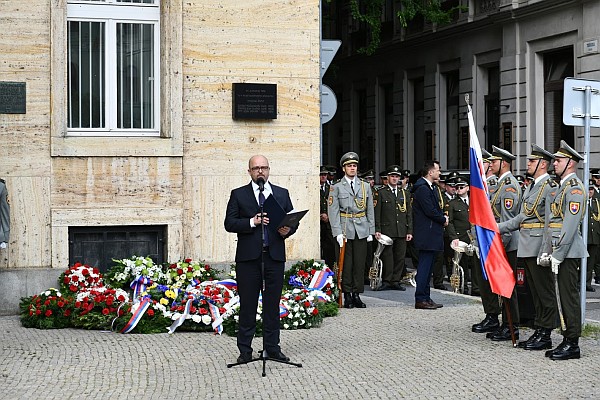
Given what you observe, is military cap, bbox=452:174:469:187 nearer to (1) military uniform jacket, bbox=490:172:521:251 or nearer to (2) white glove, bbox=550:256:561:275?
(1) military uniform jacket, bbox=490:172:521:251

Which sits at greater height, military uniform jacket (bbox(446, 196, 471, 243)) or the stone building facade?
the stone building facade

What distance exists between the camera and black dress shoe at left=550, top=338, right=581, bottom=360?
36.2ft

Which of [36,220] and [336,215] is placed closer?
[36,220]

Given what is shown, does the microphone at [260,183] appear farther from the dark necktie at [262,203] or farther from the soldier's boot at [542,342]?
the soldier's boot at [542,342]

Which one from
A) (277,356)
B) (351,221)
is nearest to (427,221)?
(351,221)

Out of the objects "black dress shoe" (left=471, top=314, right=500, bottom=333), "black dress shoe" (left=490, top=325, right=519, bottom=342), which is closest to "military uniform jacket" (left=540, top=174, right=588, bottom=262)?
"black dress shoe" (left=490, top=325, right=519, bottom=342)

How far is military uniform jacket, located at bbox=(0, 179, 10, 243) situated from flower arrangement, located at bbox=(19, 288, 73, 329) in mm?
955

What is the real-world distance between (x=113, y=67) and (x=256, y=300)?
5.28 m

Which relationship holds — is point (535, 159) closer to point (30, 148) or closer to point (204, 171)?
point (204, 171)

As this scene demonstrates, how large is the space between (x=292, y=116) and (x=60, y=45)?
120 inches

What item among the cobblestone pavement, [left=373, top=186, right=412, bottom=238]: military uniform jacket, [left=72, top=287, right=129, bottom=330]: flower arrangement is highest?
[left=373, top=186, right=412, bottom=238]: military uniform jacket

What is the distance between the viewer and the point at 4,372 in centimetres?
1027

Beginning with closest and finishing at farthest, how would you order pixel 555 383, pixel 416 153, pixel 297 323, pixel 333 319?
pixel 555 383 → pixel 297 323 → pixel 333 319 → pixel 416 153

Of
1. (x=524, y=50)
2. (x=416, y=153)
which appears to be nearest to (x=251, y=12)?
(x=524, y=50)
